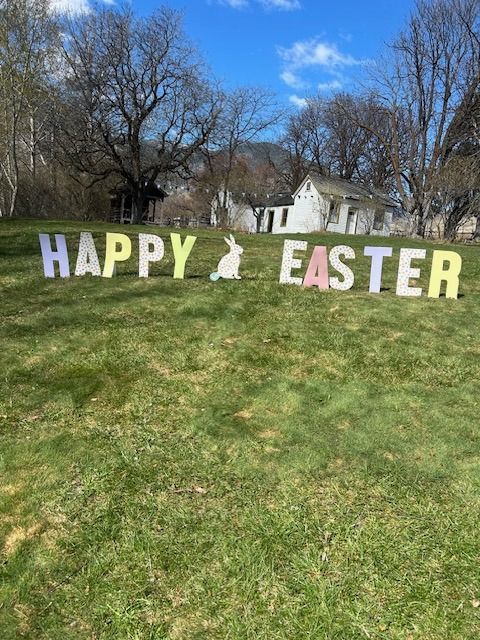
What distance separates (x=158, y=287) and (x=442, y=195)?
79.3 ft

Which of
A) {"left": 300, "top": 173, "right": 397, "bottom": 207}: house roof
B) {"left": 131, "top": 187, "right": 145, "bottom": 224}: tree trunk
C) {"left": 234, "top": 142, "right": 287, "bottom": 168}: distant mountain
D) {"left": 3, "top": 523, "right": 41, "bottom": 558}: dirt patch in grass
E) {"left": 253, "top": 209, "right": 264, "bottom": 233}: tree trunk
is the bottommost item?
{"left": 3, "top": 523, "right": 41, "bottom": 558}: dirt patch in grass

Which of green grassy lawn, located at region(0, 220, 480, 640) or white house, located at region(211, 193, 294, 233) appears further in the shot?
white house, located at region(211, 193, 294, 233)

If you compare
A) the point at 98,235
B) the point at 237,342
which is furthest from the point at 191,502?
the point at 98,235

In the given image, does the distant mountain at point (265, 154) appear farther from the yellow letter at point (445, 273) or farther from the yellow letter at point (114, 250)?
the yellow letter at point (445, 273)

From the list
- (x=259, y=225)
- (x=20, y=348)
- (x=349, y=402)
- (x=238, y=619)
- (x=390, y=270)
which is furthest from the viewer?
(x=259, y=225)

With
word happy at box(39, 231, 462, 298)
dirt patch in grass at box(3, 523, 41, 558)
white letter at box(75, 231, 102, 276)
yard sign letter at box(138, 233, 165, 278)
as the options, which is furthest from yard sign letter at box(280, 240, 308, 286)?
dirt patch in grass at box(3, 523, 41, 558)

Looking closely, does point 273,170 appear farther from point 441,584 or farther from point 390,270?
point 441,584

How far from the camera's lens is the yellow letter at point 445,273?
6.95m

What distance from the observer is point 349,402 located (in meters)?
4.21

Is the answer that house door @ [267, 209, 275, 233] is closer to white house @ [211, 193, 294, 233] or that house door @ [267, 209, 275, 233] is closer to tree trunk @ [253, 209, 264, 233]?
white house @ [211, 193, 294, 233]

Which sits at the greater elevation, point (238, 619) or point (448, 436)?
point (448, 436)

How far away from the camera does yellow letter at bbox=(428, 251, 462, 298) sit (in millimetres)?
6945

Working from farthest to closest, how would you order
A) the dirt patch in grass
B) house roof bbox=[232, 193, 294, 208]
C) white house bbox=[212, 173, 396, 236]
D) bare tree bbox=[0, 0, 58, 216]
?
house roof bbox=[232, 193, 294, 208]
white house bbox=[212, 173, 396, 236]
bare tree bbox=[0, 0, 58, 216]
the dirt patch in grass

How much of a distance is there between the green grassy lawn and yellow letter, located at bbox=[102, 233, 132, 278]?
1.51m
